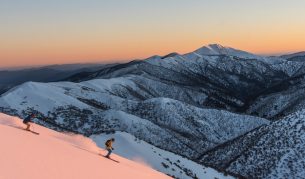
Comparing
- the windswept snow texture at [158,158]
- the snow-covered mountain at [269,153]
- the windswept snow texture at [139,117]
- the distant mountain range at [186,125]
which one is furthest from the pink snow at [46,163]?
the windswept snow texture at [139,117]

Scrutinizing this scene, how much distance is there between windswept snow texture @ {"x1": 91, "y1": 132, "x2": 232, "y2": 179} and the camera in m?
37.2

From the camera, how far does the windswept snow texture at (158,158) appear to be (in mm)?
37219

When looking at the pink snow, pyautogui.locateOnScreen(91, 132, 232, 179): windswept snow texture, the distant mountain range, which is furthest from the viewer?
the distant mountain range

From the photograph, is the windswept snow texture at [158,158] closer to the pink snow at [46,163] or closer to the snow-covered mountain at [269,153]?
the snow-covered mountain at [269,153]

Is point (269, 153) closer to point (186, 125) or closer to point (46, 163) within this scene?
point (186, 125)

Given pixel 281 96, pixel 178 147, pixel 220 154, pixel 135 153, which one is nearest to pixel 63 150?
pixel 135 153

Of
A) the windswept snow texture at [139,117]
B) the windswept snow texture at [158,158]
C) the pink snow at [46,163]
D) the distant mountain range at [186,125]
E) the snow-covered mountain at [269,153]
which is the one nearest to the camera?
the pink snow at [46,163]

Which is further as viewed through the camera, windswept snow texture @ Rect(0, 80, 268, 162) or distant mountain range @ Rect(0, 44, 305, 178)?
windswept snow texture @ Rect(0, 80, 268, 162)

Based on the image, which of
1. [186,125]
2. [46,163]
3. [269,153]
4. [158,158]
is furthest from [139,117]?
[46,163]

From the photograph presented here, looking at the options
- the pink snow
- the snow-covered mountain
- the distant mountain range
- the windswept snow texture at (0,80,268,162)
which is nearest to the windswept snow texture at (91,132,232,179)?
the distant mountain range

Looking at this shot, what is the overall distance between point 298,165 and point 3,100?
5956cm

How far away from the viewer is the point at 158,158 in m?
39.1

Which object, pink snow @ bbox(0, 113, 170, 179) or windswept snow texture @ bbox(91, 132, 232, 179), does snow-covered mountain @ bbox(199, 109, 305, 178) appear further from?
pink snow @ bbox(0, 113, 170, 179)

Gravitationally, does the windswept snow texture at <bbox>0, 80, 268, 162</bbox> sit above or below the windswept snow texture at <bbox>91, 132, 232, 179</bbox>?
below
